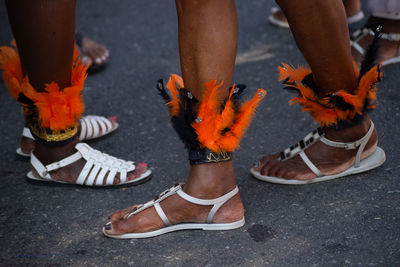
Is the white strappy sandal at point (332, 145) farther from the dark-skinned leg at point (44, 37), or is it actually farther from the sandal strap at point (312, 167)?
the dark-skinned leg at point (44, 37)

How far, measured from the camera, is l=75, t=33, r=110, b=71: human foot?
2.95m

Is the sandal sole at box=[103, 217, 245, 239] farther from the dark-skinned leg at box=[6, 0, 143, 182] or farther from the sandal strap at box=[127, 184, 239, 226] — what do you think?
the dark-skinned leg at box=[6, 0, 143, 182]

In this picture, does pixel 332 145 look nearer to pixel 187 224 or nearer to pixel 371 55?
pixel 371 55

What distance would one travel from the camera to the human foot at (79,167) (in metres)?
1.87

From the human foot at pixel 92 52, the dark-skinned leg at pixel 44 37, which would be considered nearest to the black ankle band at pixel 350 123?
the dark-skinned leg at pixel 44 37

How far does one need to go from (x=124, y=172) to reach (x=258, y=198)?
55 cm

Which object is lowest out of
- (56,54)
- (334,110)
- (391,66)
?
(391,66)

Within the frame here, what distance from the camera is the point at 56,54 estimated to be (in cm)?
168

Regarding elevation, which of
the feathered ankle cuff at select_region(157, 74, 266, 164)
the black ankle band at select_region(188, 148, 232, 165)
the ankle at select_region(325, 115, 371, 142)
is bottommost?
the ankle at select_region(325, 115, 371, 142)

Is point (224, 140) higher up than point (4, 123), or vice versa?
point (224, 140)

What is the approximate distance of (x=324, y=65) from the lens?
5.17 ft

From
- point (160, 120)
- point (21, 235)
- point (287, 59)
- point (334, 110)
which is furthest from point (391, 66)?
point (21, 235)

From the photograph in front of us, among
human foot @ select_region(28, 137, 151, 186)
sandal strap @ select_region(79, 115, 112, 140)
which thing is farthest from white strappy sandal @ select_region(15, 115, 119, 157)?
human foot @ select_region(28, 137, 151, 186)

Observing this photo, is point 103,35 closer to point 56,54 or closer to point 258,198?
point 56,54
